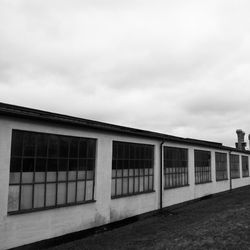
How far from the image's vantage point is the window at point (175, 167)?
1441 centimetres

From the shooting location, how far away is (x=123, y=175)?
11.6 m

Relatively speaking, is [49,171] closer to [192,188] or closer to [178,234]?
[178,234]

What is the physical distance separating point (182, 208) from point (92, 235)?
6.70 metres

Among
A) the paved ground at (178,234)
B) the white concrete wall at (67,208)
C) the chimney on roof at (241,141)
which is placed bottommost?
the paved ground at (178,234)

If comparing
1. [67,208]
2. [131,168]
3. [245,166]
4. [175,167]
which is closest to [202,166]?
[175,167]

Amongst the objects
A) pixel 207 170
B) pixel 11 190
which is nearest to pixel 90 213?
pixel 11 190

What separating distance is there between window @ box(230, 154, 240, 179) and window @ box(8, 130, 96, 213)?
17.2m

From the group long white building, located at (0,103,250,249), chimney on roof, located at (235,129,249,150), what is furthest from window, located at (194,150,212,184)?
chimney on roof, located at (235,129,249,150)

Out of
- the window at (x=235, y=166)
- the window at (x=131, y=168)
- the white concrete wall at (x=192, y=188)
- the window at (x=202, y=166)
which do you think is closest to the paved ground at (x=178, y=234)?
the window at (x=131, y=168)

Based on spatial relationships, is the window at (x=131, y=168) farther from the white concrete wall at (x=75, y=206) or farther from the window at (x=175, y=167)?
the window at (x=175, y=167)

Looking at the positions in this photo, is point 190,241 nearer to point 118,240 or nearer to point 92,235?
point 118,240

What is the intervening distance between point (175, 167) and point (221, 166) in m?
7.93

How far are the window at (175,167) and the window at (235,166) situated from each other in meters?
9.16

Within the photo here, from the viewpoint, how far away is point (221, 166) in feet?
70.6
